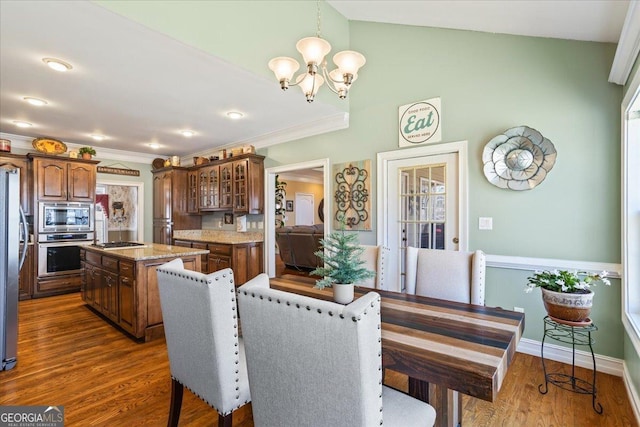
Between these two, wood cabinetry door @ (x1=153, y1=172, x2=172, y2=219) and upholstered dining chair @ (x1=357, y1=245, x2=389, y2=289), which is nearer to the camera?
upholstered dining chair @ (x1=357, y1=245, x2=389, y2=289)

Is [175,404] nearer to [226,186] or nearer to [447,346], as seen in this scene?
[447,346]

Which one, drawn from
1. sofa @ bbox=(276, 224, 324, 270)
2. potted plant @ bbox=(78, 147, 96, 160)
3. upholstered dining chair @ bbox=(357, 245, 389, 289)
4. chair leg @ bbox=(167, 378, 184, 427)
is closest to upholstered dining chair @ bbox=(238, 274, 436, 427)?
chair leg @ bbox=(167, 378, 184, 427)

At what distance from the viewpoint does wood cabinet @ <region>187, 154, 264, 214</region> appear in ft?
15.7

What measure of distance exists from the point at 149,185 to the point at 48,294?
250 cm

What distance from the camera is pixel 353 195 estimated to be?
12.7 ft

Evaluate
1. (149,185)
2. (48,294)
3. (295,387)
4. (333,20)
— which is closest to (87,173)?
(149,185)

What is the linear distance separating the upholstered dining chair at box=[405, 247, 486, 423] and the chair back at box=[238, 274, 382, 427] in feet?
4.38

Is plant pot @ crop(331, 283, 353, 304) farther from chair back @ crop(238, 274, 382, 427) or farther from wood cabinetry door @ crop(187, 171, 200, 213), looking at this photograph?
wood cabinetry door @ crop(187, 171, 200, 213)

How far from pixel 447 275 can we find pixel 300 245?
452 centimetres

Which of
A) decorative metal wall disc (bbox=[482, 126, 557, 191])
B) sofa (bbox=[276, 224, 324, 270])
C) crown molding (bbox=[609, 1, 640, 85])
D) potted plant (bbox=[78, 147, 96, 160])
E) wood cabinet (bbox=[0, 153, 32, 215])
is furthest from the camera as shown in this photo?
sofa (bbox=[276, 224, 324, 270])

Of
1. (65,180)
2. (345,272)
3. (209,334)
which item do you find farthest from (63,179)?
(345,272)

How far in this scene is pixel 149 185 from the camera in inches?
249

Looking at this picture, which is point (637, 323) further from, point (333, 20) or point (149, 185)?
point (149, 185)

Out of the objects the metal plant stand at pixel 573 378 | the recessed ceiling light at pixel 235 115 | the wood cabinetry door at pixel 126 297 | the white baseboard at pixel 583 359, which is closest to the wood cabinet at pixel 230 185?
the recessed ceiling light at pixel 235 115
